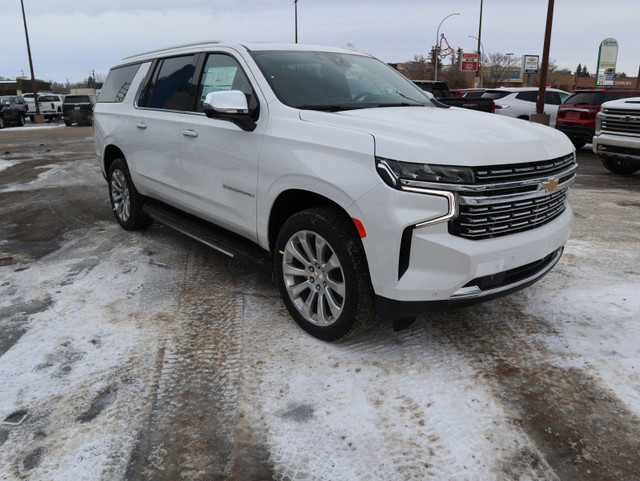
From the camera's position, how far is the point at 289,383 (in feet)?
9.64

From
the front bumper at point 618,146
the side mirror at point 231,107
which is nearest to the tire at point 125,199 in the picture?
the side mirror at point 231,107

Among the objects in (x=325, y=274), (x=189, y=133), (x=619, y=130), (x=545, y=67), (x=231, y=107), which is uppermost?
(x=545, y=67)

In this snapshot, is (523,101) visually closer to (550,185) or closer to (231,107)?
(550,185)

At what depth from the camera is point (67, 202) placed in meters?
7.73

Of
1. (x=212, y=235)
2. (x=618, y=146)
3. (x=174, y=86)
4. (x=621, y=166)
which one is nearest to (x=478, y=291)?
(x=212, y=235)

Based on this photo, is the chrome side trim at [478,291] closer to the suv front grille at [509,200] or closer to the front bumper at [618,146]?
the suv front grille at [509,200]

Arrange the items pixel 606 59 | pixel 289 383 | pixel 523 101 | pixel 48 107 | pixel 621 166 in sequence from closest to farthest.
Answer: pixel 289 383, pixel 621 166, pixel 523 101, pixel 606 59, pixel 48 107

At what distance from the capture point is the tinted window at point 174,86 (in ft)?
14.8

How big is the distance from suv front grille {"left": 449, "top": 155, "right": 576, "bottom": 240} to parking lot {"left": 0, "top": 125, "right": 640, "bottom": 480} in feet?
2.75

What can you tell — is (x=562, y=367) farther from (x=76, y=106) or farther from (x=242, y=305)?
(x=76, y=106)

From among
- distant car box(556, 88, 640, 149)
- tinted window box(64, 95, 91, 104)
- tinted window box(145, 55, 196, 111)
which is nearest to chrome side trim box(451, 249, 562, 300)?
tinted window box(145, 55, 196, 111)

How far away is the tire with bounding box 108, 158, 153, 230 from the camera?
570 centimetres

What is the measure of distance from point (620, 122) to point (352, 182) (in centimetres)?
822

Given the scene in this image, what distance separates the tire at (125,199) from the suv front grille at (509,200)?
401cm
